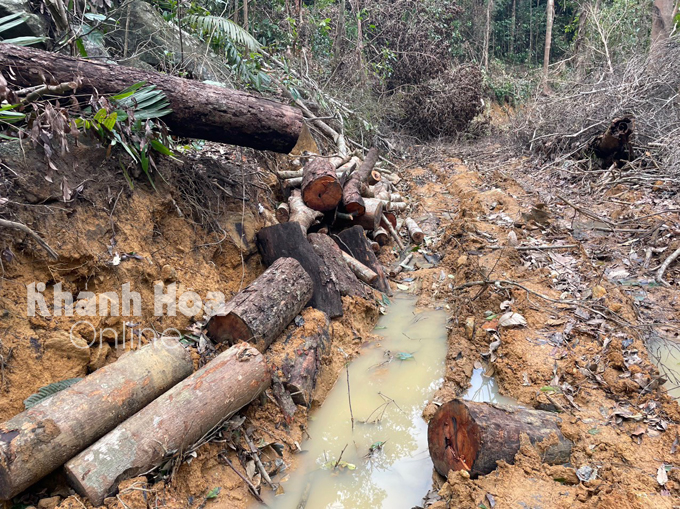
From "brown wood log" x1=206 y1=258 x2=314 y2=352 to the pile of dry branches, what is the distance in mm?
5565

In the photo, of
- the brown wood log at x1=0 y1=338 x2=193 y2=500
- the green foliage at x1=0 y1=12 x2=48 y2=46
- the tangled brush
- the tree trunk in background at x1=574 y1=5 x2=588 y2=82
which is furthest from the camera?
the tangled brush

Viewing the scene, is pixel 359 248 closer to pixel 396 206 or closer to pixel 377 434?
pixel 396 206

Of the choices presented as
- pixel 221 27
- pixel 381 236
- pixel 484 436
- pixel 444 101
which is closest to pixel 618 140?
pixel 381 236

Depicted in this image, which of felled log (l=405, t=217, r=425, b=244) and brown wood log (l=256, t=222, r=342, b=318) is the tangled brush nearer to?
felled log (l=405, t=217, r=425, b=244)

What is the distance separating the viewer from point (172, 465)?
2.42 m

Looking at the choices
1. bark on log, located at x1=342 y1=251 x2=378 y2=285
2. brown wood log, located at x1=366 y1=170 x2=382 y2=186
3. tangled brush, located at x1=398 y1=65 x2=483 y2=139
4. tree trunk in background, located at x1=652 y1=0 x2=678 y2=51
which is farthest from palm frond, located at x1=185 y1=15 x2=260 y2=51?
tree trunk in background, located at x1=652 y1=0 x2=678 y2=51

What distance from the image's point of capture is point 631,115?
7.37 m

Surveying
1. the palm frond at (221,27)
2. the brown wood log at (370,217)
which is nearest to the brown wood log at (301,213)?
the brown wood log at (370,217)

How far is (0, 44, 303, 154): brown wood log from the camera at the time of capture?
308 cm

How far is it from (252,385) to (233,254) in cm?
164

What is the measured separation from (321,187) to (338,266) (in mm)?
1017

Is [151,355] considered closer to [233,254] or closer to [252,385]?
[252,385]

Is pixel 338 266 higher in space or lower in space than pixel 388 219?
higher

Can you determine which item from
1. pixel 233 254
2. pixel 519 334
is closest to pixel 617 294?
pixel 519 334
